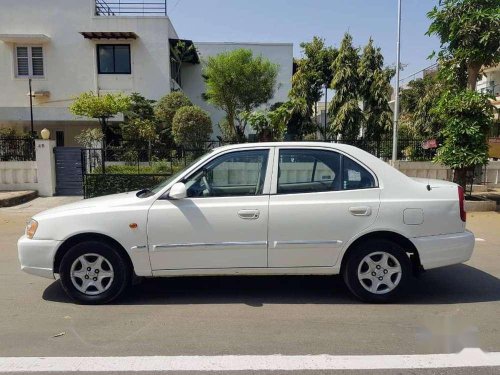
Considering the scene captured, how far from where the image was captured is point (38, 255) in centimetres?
478

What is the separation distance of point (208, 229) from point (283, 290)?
131 centimetres

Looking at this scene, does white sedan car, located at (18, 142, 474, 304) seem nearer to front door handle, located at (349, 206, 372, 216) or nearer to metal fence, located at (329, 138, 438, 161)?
front door handle, located at (349, 206, 372, 216)

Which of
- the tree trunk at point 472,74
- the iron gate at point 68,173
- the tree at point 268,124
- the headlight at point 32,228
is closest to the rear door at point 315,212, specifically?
the headlight at point 32,228

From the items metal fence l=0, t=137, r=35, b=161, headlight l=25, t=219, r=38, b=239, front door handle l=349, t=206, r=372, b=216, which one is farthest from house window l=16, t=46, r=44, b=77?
front door handle l=349, t=206, r=372, b=216

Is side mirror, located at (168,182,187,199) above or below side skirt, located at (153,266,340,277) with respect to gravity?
above

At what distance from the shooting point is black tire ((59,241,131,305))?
4.73m

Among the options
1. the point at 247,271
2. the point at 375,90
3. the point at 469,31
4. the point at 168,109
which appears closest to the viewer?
the point at 247,271

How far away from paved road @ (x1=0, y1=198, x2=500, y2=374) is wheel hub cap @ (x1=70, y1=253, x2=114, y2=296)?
0.21 meters

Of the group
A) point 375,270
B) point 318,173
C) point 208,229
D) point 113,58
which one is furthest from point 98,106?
point 375,270

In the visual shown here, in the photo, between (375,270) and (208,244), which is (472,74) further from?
(208,244)

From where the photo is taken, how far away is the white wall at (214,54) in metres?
31.0

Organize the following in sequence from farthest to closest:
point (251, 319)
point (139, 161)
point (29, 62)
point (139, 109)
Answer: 1. point (29, 62)
2. point (139, 109)
3. point (139, 161)
4. point (251, 319)

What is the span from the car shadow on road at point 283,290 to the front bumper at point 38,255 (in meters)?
0.45

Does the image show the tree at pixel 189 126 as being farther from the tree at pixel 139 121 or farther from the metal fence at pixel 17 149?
the metal fence at pixel 17 149
